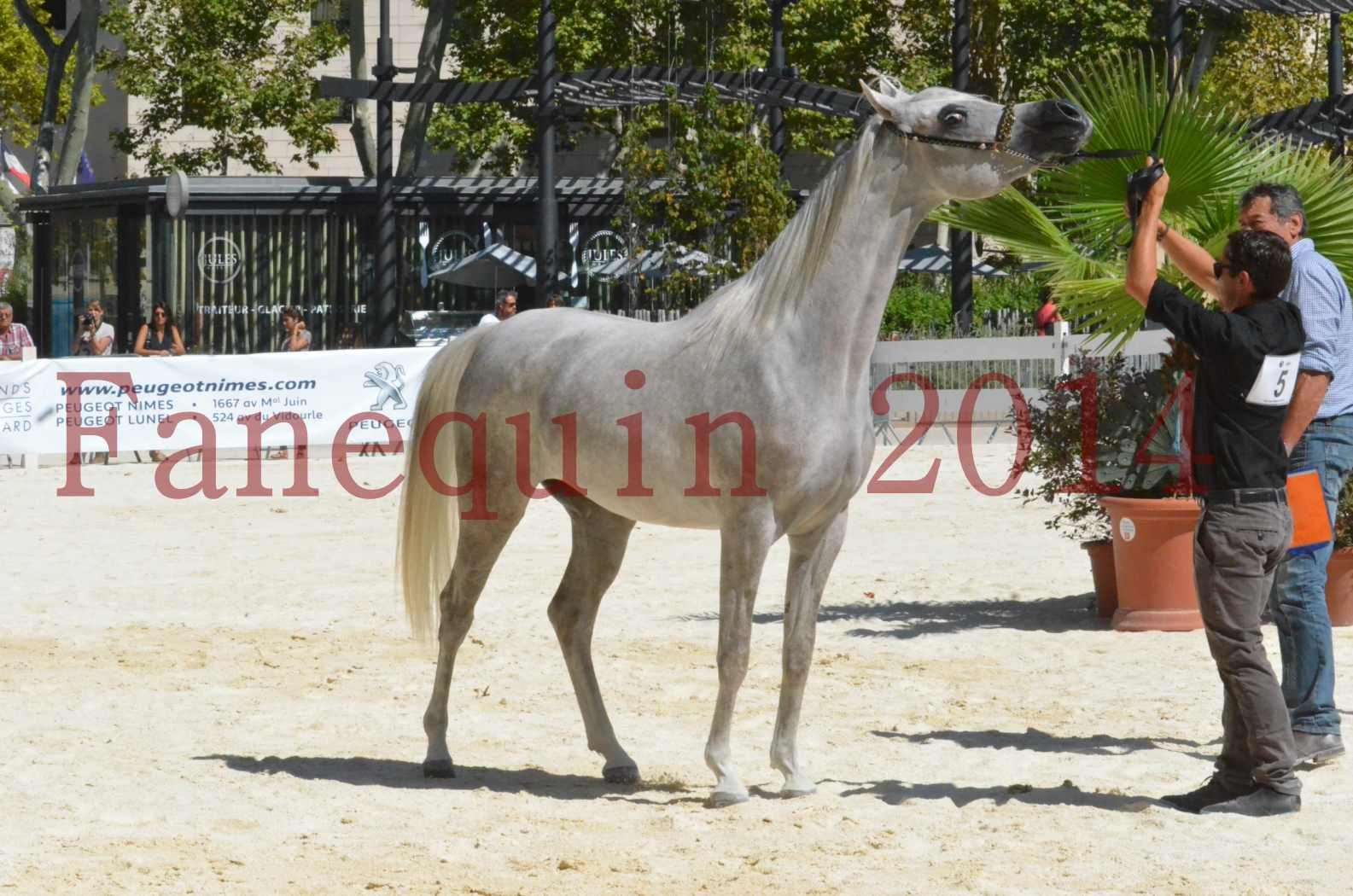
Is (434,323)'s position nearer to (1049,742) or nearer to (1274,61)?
(1274,61)

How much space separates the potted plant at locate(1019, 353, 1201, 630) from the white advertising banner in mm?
8647

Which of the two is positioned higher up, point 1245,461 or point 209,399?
point 1245,461

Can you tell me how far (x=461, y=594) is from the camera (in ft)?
20.2

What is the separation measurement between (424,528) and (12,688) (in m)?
2.25

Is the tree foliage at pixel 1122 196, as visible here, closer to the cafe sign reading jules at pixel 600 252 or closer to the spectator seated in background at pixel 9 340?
the spectator seated in background at pixel 9 340

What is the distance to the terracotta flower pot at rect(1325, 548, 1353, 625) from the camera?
340 inches

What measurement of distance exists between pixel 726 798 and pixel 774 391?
1330mm

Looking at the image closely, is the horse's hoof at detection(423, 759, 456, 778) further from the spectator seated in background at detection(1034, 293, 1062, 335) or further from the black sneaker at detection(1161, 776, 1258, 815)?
the spectator seated in background at detection(1034, 293, 1062, 335)

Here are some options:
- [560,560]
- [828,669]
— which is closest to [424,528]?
[828,669]

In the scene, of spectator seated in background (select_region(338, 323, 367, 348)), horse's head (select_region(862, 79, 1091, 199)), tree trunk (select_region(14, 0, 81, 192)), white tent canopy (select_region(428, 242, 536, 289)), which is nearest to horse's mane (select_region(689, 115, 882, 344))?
horse's head (select_region(862, 79, 1091, 199))

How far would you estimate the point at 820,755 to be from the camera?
6.30 meters

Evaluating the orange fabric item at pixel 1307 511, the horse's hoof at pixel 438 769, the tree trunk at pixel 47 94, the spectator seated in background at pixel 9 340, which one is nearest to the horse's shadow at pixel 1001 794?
the orange fabric item at pixel 1307 511

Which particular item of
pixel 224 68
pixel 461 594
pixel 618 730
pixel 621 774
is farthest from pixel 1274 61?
pixel 621 774

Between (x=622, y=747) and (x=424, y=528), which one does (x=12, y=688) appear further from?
(x=622, y=747)
